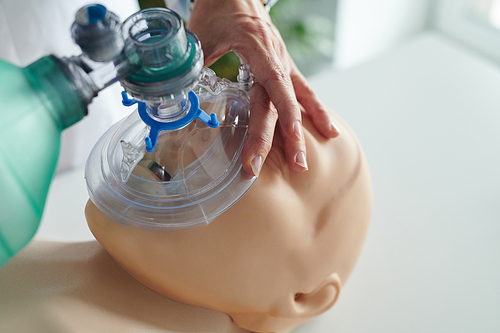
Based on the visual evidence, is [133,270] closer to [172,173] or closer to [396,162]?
[172,173]

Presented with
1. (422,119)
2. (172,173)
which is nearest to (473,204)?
(422,119)

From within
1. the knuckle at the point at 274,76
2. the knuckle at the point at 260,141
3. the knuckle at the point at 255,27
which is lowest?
the knuckle at the point at 260,141


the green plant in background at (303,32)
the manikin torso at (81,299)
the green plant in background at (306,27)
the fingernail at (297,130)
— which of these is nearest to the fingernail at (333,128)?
the fingernail at (297,130)

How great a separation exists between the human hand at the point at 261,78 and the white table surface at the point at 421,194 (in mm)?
403

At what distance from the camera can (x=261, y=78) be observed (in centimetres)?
76

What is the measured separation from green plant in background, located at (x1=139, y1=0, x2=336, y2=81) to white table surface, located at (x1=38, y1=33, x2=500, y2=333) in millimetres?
650

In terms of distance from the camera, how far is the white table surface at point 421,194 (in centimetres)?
92

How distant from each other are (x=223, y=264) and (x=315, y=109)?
341 mm

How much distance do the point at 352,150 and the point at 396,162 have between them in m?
0.48

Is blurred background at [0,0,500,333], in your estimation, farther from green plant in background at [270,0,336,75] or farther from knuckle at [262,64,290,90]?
green plant in background at [270,0,336,75]

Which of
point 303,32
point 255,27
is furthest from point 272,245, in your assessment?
point 303,32

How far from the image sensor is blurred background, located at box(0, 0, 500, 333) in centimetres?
93

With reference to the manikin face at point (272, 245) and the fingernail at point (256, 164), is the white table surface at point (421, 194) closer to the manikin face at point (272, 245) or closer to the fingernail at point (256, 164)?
the manikin face at point (272, 245)

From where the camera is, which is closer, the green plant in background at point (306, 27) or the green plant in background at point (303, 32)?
the green plant in background at point (303, 32)
